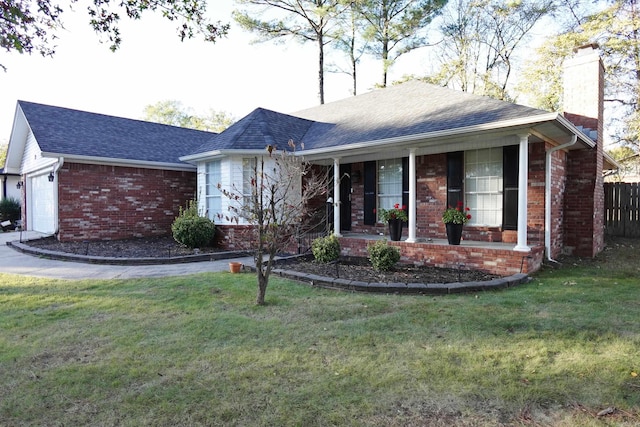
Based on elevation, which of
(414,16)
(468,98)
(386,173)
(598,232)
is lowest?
(598,232)

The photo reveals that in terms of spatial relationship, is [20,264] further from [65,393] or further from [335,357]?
[335,357]

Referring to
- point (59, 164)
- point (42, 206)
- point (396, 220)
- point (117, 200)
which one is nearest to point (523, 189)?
point (396, 220)

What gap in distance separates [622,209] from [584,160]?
11.5ft

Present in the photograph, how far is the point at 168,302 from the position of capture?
4.92 m

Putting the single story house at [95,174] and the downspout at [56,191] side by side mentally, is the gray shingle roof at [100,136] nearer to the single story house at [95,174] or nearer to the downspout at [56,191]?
the single story house at [95,174]

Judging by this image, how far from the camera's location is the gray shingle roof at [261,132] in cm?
974

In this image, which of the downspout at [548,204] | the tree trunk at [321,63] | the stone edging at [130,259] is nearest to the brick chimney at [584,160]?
the downspout at [548,204]

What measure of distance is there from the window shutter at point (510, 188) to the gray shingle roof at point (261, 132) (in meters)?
5.50

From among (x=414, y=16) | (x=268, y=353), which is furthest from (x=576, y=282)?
(x=414, y=16)

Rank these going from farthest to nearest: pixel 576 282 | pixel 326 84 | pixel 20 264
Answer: pixel 326 84 < pixel 20 264 < pixel 576 282

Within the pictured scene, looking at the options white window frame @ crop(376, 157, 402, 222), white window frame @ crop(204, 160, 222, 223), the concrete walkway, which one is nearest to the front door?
white window frame @ crop(376, 157, 402, 222)

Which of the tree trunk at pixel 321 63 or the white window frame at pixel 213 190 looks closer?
the white window frame at pixel 213 190

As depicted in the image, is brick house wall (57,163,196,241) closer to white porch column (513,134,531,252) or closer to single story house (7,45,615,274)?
single story house (7,45,615,274)

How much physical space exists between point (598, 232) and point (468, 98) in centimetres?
454
